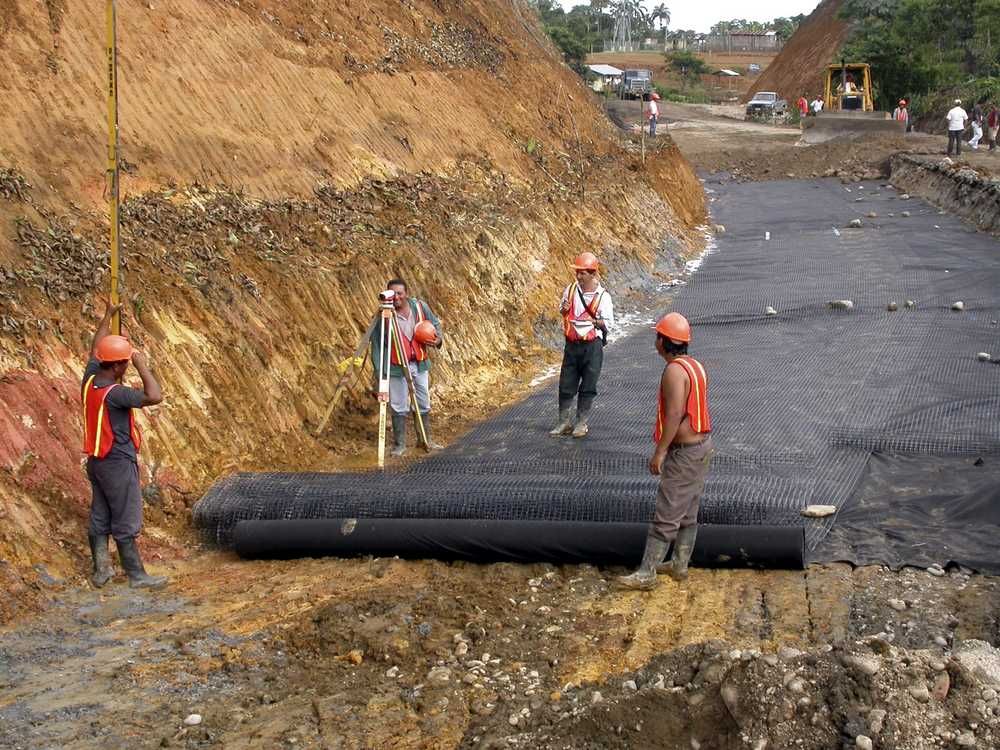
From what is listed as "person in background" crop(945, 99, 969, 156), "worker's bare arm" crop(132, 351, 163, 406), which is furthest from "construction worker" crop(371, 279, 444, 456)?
"person in background" crop(945, 99, 969, 156)

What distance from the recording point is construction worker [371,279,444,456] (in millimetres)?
9492

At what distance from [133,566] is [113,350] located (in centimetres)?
134

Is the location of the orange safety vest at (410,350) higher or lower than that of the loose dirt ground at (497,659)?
higher

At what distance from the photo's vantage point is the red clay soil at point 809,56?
60.9 m

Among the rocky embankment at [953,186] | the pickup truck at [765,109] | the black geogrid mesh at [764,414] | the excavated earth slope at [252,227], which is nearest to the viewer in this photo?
the black geogrid mesh at [764,414]

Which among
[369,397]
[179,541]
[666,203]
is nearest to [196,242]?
[369,397]

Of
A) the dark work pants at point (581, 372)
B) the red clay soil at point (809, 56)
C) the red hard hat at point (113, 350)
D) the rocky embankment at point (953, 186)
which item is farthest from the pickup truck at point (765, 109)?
the red hard hat at point (113, 350)

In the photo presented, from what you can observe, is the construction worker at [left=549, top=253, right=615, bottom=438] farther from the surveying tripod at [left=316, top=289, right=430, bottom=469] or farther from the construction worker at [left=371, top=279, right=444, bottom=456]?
the surveying tripod at [left=316, top=289, right=430, bottom=469]

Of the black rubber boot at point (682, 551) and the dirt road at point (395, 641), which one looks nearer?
the dirt road at point (395, 641)

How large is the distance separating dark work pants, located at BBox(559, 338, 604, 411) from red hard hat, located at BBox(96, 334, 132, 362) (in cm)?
421

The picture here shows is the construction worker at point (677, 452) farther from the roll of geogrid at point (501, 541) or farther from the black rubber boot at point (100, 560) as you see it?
the black rubber boot at point (100, 560)

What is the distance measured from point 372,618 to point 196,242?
5.13 m

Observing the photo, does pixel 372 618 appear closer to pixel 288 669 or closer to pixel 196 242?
pixel 288 669

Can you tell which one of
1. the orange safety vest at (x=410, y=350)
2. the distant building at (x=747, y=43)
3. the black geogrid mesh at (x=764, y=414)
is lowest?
the black geogrid mesh at (x=764, y=414)
